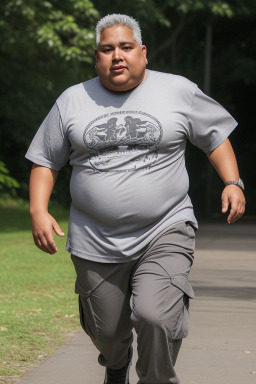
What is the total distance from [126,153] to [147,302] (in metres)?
0.64

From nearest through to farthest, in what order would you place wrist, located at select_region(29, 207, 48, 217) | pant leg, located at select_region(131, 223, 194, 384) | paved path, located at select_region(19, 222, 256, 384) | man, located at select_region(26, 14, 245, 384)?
1. pant leg, located at select_region(131, 223, 194, 384)
2. man, located at select_region(26, 14, 245, 384)
3. wrist, located at select_region(29, 207, 48, 217)
4. paved path, located at select_region(19, 222, 256, 384)

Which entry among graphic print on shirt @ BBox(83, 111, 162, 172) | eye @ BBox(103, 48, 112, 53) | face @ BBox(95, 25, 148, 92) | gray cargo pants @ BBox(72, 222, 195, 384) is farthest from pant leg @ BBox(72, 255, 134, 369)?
eye @ BBox(103, 48, 112, 53)

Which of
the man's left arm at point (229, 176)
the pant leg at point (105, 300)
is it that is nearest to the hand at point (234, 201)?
the man's left arm at point (229, 176)

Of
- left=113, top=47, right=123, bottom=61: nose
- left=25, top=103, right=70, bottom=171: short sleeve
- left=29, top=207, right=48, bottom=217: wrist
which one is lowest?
left=29, top=207, right=48, bottom=217: wrist

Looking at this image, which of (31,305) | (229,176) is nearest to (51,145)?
(229,176)

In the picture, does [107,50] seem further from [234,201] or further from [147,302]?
[147,302]

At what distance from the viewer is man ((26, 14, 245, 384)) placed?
4.56 metres

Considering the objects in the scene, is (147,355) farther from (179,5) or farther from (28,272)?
(179,5)

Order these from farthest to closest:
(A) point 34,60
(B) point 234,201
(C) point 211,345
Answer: (A) point 34,60 < (C) point 211,345 < (B) point 234,201

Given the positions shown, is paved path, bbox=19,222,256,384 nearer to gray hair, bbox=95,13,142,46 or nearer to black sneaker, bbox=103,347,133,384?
black sneaker, bbox=103,347,133,384

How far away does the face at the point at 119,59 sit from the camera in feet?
15.2

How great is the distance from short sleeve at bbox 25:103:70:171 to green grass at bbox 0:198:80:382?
1477 millimetres

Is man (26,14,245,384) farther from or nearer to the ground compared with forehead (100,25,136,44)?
nearer to the ground

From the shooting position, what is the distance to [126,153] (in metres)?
4.58
